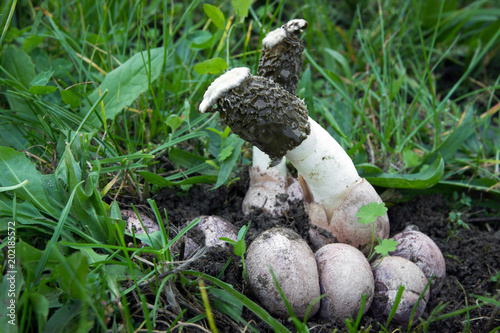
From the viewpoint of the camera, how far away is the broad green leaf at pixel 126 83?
10.5ft

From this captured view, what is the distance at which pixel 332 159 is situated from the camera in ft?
8.82

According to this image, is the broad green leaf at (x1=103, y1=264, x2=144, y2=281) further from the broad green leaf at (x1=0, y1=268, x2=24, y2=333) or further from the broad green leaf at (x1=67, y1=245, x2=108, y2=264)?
the broad green leaf at (x1=0, y1=268, x2=24, y2=333)

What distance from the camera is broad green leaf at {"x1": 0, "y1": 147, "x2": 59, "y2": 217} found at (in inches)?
92.9

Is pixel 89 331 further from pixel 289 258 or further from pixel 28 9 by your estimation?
pixel 28 9

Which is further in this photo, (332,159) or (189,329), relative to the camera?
(332,159)

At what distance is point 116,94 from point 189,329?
2.01 meters

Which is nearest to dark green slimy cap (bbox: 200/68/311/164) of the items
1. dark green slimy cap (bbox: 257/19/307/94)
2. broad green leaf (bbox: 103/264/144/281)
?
dark green slimy cap (bbox: 257/19/307/94)

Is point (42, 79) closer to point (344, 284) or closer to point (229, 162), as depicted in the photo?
point (229, 162)

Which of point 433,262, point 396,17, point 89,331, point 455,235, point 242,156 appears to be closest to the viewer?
point 89,331

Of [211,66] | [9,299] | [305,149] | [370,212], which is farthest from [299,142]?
[9,299]

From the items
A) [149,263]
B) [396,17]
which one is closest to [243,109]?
[149,263]

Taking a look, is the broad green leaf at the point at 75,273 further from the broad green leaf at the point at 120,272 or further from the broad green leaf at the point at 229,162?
the broad green leaf at the point at 229,162

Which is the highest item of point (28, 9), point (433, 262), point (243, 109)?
point (28, 9)

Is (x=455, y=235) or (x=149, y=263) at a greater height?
(x=149, y=263)
